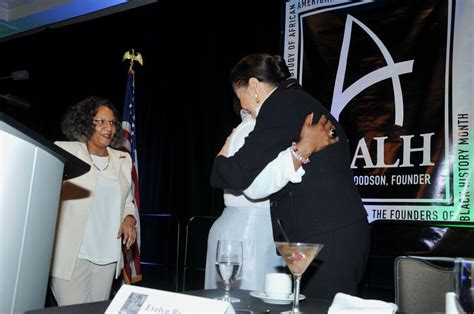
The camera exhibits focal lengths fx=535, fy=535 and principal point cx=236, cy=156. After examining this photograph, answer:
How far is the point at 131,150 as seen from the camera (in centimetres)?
459

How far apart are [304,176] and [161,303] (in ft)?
2.72

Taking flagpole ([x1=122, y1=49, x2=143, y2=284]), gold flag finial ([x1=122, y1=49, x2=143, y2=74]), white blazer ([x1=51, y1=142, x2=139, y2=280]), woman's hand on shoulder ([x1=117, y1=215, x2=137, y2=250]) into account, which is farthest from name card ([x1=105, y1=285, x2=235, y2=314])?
gold flag finial ([x1=122, y1=49, x2=143, y2=74])

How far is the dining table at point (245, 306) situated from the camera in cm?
100

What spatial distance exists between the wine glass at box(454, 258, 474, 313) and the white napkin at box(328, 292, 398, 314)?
0.75 ft

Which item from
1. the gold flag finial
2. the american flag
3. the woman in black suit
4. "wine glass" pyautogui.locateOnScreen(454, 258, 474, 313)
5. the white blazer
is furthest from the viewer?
the gold flag finial

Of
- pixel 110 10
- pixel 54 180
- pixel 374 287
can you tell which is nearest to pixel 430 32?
pixel 374 287

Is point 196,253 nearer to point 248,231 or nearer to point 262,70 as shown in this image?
point 248,231

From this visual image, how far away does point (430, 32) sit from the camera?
11.1 feet

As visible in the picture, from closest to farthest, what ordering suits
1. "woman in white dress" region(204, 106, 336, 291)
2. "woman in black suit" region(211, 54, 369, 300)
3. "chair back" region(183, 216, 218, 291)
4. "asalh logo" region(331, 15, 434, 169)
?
"woman in black suit" region(211, 54, 369, 300) → "woman in white dress" region(204, 106, 336, 291) → "asalh logo" region(331, 15, 434, 169) → "chair back" region(183, 216, 218, 291)

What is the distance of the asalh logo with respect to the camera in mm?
3375

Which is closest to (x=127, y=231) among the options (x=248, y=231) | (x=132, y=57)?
(x=248, y=231)

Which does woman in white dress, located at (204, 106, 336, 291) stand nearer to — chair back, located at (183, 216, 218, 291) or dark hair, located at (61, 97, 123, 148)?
dark hair, located at (61, 97, 123, 148)

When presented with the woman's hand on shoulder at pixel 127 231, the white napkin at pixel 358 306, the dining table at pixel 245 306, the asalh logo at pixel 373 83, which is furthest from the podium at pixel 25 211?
the asalh logo at pixel 373 83

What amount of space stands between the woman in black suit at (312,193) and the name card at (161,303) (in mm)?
705
